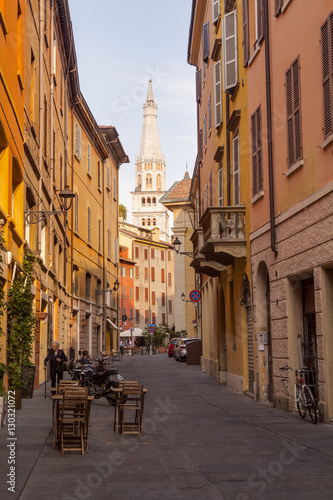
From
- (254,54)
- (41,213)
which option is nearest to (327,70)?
(254,54)

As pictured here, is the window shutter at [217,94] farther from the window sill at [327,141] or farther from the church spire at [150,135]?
the church spire at [150,135]

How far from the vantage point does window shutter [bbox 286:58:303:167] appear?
1489 centimetres

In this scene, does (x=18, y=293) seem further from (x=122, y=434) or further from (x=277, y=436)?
(x=277, y=436)

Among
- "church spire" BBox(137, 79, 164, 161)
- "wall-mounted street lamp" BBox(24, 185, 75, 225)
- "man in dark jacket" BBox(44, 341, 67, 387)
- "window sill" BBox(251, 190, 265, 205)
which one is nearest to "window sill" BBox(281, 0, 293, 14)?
"window sill" BBox(251, 190, 265, 205)

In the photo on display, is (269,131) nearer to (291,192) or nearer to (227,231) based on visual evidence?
(291,192)

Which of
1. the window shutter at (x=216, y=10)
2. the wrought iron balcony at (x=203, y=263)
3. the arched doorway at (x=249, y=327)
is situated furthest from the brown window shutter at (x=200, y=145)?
the arched doorway at (x=249, y=327)

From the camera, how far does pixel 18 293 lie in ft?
52.6

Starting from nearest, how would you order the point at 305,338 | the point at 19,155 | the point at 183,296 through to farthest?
the point at 305,338
the point at 19,155
the point at 183,296

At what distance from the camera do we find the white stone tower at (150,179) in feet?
608

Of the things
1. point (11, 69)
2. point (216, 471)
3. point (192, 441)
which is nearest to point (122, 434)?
point (192, 441)

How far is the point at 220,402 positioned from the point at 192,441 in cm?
738

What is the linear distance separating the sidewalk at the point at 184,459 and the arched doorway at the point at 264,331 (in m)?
2.41

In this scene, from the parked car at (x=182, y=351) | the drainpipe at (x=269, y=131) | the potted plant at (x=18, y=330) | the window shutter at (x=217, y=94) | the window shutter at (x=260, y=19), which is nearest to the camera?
the potted plant at (x=18, y=330)

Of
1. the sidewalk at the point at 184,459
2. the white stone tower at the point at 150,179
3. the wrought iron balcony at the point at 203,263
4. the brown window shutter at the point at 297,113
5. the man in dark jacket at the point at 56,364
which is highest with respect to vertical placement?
the white stone tower at the point at 150,179
